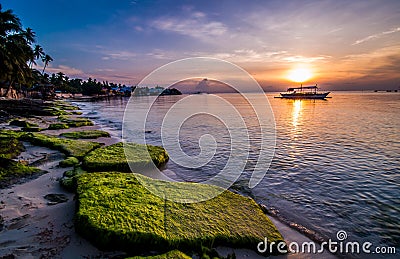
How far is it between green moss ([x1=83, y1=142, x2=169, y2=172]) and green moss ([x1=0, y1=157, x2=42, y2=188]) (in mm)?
1976

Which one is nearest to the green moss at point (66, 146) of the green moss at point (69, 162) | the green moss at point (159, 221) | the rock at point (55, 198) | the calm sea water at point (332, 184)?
the green moss at point (69, 162)

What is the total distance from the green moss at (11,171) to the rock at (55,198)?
203 centimetres

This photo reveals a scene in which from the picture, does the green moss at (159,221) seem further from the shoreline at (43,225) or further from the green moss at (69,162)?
the green moss at (69,162)

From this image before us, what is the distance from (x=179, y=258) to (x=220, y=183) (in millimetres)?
6220

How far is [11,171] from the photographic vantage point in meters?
8.38

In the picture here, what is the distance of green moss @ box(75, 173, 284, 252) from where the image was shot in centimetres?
488

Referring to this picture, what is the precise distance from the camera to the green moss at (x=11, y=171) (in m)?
7.82

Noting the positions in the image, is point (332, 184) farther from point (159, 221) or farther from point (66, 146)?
point (66, 146)

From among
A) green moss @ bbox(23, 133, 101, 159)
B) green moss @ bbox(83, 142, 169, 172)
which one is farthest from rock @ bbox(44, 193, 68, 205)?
green moss @ bbox(23, 133, 101, 159)

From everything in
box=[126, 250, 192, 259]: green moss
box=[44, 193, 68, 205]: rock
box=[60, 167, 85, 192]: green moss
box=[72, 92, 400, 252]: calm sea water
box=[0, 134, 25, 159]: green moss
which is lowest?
box=[72, 92, 400, 252]: calm sea water

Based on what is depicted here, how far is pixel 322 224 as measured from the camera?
7090 mm

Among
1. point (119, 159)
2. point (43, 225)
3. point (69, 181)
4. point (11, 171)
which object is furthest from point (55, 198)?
point (119, 159)

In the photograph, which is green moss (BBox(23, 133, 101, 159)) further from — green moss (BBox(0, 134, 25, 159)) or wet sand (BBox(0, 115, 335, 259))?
wet sand (BBox(0, 115, 335, 259))

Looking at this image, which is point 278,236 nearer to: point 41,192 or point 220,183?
point 220,183
